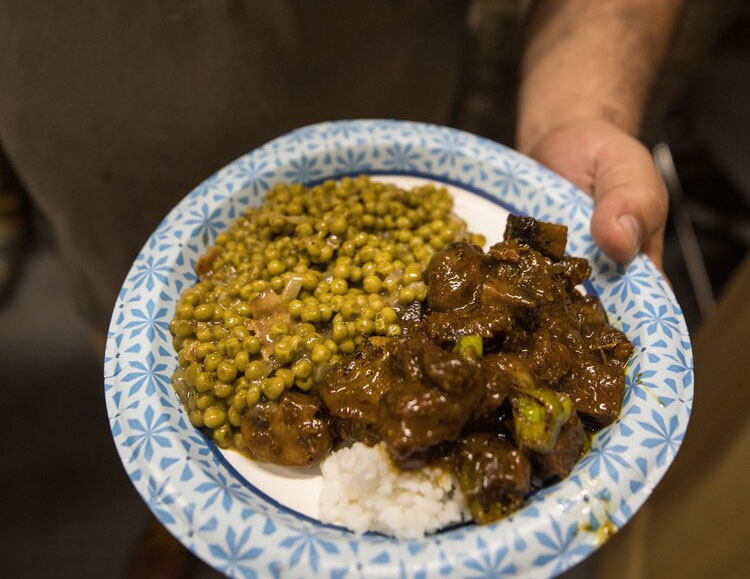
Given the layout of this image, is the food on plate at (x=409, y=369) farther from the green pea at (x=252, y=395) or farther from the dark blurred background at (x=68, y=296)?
the dark blurred background at (x=68, y=296)

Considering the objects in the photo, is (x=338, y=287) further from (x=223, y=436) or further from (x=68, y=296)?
(x=68, y=296)

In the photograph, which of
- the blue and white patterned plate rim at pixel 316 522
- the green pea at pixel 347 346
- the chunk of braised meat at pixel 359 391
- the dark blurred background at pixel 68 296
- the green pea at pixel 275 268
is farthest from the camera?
the dark blurred background at pixel 68 296

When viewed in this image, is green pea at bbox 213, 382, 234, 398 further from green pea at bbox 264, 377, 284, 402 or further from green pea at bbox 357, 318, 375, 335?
green pea at bbox 357, 318, 375, 335

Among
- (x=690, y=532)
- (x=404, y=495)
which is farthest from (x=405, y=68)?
(x=690, y=532)

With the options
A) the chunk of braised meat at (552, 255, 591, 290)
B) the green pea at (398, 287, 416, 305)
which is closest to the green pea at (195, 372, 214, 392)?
the green pea at (398, 287, 416, 305)

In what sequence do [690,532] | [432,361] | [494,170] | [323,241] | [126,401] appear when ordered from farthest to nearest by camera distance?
[690,532] < [494,170] < [323,241] < [126,401] < [432,361]

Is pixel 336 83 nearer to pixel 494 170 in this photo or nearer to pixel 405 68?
pixel 405 68

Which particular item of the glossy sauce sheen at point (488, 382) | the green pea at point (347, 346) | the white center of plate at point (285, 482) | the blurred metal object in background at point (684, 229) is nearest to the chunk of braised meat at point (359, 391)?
the glossy sauce sheen at point (488, 382)
